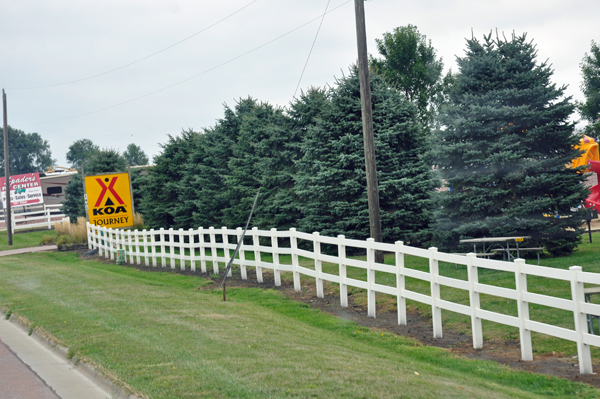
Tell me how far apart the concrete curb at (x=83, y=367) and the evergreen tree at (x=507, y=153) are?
10.9 m

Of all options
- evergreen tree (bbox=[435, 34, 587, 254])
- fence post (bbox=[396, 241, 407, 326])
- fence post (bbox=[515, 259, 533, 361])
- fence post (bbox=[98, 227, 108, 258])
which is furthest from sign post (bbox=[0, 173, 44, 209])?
fence post (bbox=[515, 259, 533, 361])

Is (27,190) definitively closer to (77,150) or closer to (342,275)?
(342,275)

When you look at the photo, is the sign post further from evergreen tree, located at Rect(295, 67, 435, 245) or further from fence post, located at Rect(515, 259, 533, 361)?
fence post, located at Rect(515, 259, 533, 361)

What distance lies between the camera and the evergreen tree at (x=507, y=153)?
15.8m

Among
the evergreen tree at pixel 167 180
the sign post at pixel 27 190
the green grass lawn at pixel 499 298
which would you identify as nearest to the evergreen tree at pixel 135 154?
the sign post at pixel 27 190

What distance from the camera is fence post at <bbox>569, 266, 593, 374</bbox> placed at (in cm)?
708

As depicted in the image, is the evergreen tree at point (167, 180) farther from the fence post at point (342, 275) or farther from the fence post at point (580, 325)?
the fence post at point (580, 325)

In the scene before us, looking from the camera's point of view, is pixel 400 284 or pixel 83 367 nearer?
pixel 83 367

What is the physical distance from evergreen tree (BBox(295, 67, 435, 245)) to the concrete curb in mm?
11329

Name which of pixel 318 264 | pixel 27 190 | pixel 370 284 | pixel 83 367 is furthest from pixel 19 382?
pixel 27 190

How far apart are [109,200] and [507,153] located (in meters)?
18.5

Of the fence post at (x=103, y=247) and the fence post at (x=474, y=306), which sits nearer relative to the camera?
the fence post at (x=474, y=306)

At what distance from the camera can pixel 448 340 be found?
945 centimetres

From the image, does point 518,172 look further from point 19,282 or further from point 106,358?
point 19,282
